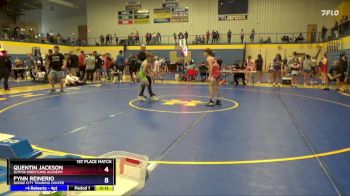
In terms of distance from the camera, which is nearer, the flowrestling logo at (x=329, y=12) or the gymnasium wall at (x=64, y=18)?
the flowrestling logo at (x=329, y=12)

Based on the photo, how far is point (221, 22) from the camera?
32969 millimetres

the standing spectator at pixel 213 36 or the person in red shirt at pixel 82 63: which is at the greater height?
the standing spectator at pixel 213 36

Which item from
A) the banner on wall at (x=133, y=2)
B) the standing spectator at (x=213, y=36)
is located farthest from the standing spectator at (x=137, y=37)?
the standing spectator at (x=213, y=36)

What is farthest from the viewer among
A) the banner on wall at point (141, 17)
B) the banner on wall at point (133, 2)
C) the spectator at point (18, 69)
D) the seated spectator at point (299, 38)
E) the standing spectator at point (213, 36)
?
the banner on wall at point (141, 17)

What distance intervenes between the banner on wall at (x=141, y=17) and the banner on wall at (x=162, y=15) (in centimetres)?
99

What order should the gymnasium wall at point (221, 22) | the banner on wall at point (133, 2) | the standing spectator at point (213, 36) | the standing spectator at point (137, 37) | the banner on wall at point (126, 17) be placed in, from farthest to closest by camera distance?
the banner on wall at point (126, 17) → the banner on wall at point (133, 2) → the standing spectator at point (137, 37) → the standing spectator at point (213, 36) → the gymnasium wall at point (221, 22)

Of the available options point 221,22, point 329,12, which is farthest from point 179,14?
point 329,12

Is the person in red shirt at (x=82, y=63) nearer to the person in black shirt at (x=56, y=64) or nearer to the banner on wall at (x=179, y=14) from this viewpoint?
the person in black shirt at (x=56, y=64)

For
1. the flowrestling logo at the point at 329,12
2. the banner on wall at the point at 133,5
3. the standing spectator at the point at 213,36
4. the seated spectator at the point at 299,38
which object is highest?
the banner on wall at the point at 133,5

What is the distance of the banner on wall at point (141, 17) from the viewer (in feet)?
→ 116

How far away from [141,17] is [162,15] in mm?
2651

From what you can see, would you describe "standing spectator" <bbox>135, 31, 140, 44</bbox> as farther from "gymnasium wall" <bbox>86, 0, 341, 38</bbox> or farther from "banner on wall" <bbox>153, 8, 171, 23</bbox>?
"banner on wall" <bbox>153, 8, 171, 23</bbox>

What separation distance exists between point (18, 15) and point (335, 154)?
39292 millimetres
